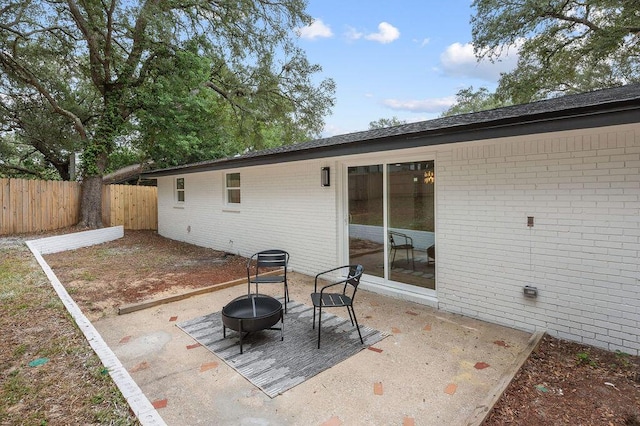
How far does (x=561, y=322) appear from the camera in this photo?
12.8ft

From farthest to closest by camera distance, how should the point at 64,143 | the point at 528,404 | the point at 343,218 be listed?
the point at 64,143 → the point at 343,218 → the point at 528,404

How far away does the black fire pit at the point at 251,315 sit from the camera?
3.55 metres

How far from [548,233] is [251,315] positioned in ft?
12.3

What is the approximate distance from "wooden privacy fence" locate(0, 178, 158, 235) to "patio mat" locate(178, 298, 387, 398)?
36.5ft

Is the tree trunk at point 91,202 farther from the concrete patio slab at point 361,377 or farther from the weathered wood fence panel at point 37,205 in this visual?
the concrete patio slab at point 361,377

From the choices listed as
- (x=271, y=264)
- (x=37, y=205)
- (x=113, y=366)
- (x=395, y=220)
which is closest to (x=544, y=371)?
(x=395, y=220)

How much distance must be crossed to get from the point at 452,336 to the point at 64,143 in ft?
63.7

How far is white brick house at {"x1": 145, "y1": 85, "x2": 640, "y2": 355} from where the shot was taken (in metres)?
3.49

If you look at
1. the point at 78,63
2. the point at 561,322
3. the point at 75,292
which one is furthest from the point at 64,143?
the point at 561,322

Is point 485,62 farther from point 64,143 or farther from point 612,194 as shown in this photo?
point 64,143

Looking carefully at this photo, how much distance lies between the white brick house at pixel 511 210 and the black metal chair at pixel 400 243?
0.10m

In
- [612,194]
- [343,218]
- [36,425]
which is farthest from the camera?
[343,218]

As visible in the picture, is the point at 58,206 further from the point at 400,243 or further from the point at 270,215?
the point at 400,243

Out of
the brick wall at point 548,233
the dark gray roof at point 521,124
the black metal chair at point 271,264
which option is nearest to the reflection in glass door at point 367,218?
the dark gray roof at point 521,124
